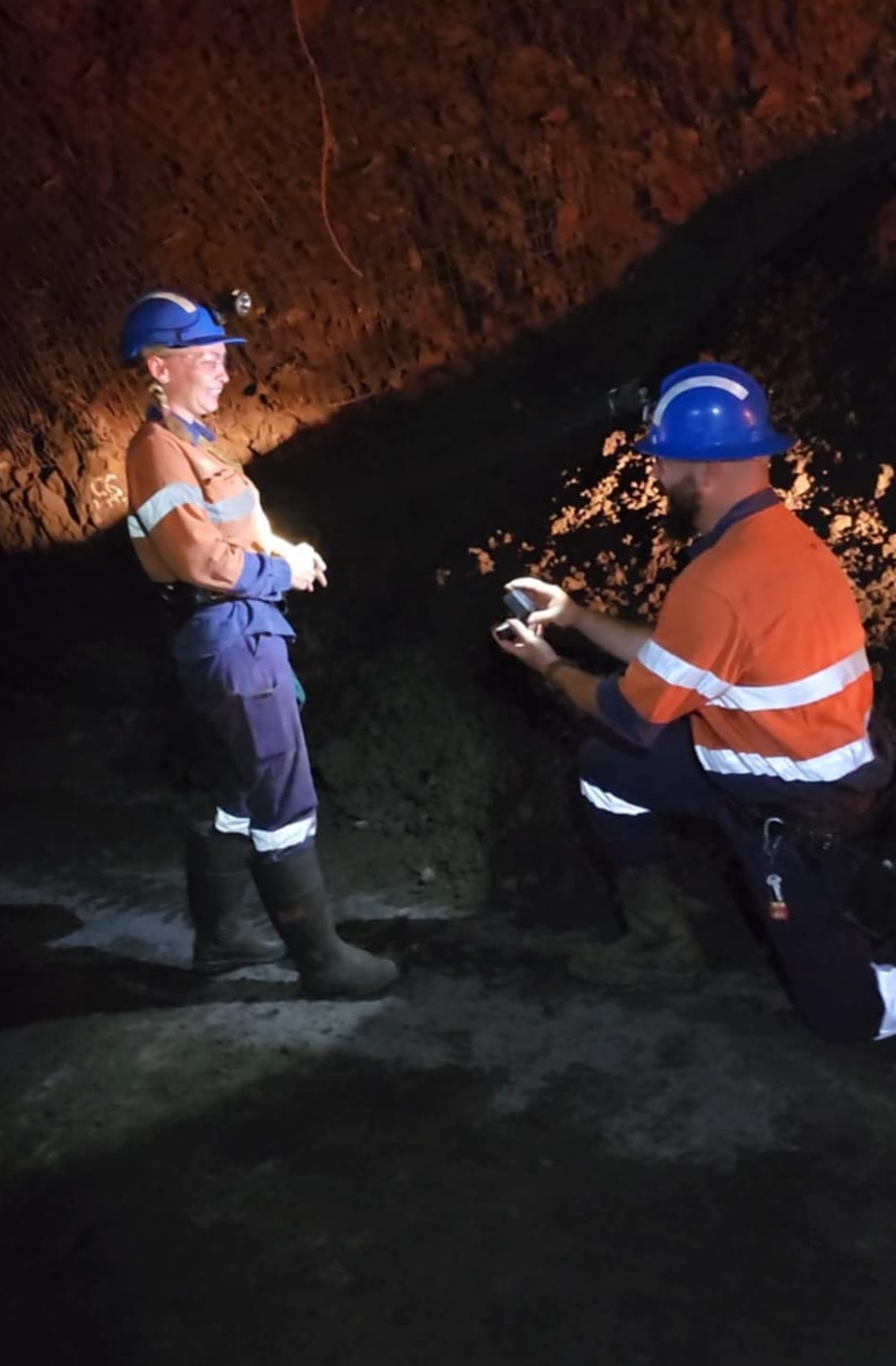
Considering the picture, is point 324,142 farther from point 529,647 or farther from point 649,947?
point 649,947

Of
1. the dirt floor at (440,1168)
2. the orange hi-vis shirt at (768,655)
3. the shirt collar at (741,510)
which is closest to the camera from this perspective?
the dirt floor at (440,1168)

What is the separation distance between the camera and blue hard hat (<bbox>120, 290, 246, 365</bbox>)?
11.3 ft

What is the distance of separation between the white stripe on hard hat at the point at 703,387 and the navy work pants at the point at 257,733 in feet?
4.32

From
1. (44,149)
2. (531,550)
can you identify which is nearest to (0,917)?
(531,550)

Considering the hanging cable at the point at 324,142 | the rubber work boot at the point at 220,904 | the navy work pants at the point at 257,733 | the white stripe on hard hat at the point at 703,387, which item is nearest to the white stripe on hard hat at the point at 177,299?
the navy work pants at the point at 257,733

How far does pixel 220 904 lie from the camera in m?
3.90

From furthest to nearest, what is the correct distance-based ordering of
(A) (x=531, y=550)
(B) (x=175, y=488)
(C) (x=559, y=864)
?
(A) (x=531, y=550)
(C) (x=559, y=864)
(B) (x=175, y=488)

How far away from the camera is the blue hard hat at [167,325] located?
3.45m

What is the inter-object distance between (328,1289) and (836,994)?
1.46 meters

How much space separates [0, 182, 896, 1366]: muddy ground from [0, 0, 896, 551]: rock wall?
1.60 feet

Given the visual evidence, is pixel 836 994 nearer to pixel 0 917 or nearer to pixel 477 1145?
pixel 477 1145

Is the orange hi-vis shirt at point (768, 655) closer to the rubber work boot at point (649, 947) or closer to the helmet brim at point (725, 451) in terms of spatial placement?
the helmet brim at point (725, 451)

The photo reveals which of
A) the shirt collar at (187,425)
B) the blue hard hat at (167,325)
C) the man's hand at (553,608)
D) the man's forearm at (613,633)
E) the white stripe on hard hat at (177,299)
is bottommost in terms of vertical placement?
the man's forearm at (613,633)

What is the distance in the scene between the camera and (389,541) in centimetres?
592
